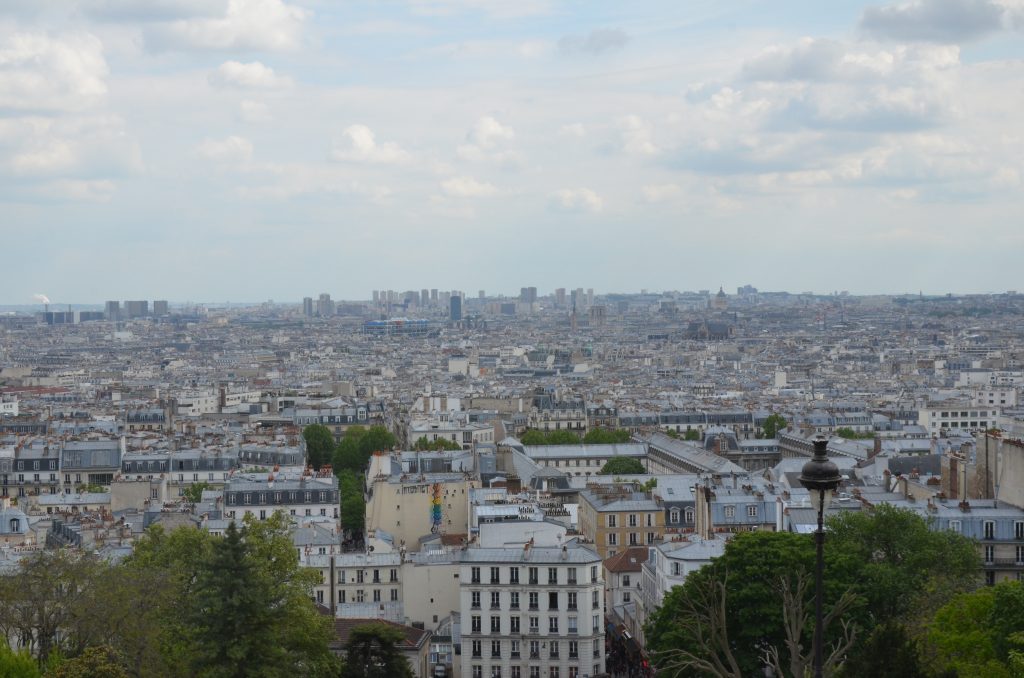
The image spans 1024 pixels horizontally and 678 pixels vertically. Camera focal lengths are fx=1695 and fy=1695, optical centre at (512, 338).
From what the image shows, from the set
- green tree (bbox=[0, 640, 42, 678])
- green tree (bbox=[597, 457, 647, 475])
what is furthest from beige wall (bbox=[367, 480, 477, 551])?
green tree (bbox=[0, 640, 42, 678])

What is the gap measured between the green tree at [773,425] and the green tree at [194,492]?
35810 mm

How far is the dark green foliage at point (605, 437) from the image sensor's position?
80312 mm

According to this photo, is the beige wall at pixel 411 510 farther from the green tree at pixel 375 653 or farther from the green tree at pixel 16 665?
the green tree at pixel 16 665

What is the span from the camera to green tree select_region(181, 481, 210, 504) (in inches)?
2233

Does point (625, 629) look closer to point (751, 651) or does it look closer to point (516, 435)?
point (751, 651)

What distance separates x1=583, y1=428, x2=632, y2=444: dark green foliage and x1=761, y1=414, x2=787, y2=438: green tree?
8.21 meters

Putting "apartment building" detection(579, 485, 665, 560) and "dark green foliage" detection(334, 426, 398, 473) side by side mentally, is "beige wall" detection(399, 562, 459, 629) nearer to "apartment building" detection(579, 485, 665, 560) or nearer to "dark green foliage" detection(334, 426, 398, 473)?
"apartment building" detection(579, 485, 665, 560)

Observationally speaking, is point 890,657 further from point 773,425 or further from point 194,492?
point 773,425

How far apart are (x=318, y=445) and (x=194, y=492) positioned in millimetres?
20476

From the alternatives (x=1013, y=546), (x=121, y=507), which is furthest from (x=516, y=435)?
(x=1013, y=546)

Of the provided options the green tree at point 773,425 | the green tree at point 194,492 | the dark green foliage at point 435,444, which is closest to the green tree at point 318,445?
the dark green foliage at point 435,444

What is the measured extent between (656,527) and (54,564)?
21856mm

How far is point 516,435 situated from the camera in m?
89.6

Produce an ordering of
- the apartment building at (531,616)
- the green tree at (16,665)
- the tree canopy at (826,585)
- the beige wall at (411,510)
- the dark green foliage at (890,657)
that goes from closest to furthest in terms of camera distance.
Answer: the dark green foliage at (890,657) → the green tree at (16,665) → the tree canopy at (826,585) → the apartment building at (531,616) → the beige wall at (411,510)
